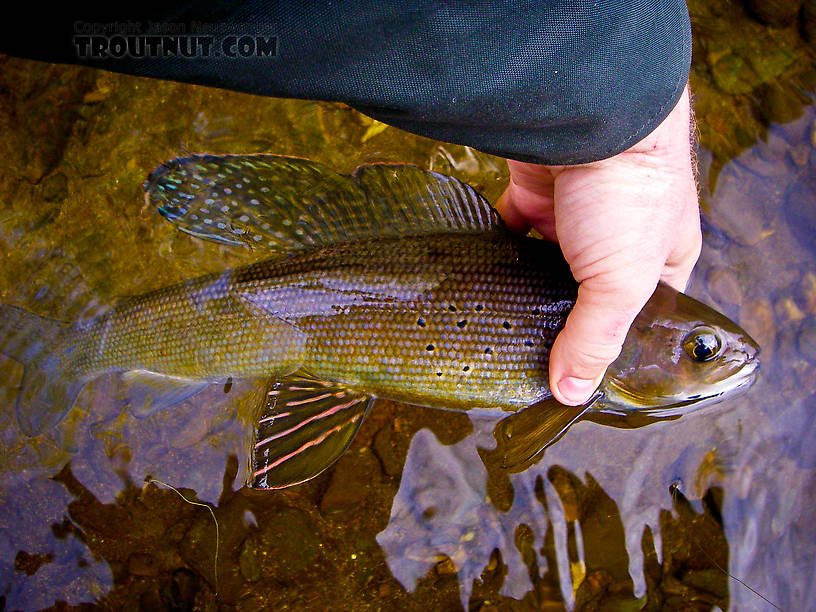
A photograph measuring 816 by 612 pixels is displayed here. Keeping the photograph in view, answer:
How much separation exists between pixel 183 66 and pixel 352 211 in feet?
3.46

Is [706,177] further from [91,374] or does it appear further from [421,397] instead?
[91,374]

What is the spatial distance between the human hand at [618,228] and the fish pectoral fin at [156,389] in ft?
5.98

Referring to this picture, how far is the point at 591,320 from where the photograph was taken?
2242 millimetres

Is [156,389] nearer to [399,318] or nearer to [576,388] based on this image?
[399,318]

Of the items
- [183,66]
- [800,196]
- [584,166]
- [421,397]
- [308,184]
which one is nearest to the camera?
[183,66]

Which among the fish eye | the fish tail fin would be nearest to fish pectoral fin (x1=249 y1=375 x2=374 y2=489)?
the fish tail fin

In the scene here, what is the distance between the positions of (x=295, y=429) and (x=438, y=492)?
0.91m

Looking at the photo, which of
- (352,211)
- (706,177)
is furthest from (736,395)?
(352,211)

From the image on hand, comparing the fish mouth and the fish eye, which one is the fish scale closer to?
the fish mouth

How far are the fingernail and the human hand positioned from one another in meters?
0.04

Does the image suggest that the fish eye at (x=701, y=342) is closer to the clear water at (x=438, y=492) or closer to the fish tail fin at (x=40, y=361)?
the clear water at (x=438, y=492)

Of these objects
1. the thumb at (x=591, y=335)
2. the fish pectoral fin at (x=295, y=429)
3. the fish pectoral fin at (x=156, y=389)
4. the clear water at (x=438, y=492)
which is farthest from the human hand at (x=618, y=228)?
the fish pectoral fin at (x=156, y=389)

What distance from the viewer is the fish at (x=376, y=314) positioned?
2.60 m

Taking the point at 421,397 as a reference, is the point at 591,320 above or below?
above
